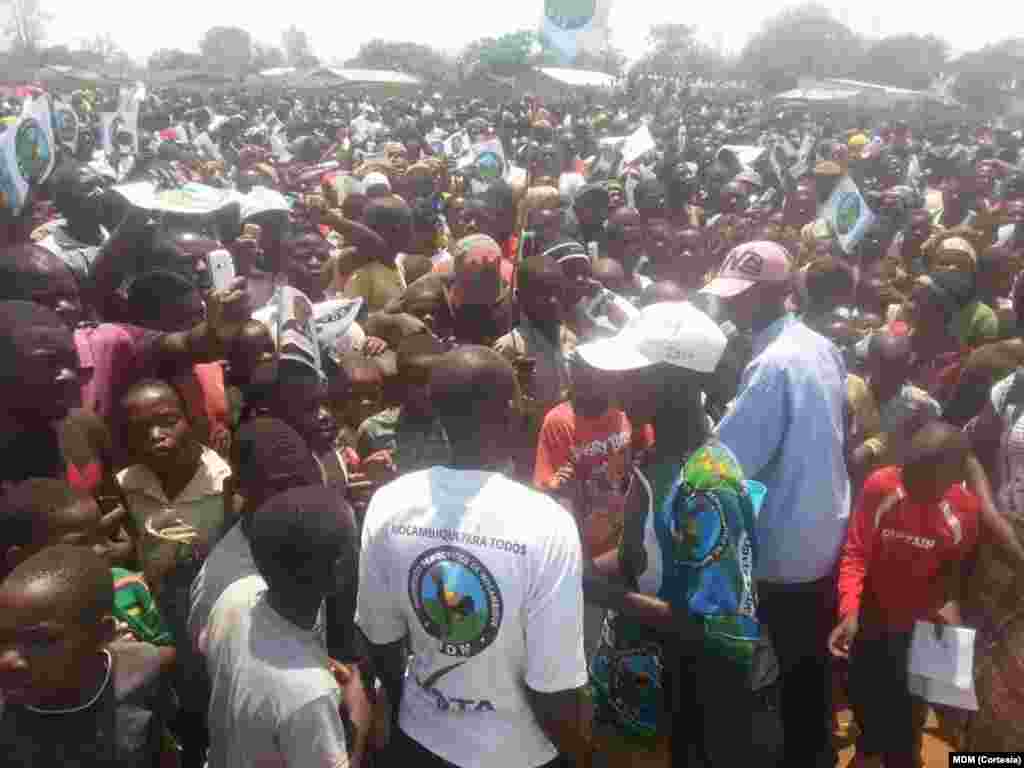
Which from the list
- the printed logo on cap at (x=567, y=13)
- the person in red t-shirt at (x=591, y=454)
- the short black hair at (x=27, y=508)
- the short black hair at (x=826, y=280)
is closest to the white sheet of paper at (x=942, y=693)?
the person in red t-shirt at (x=591, y=454)

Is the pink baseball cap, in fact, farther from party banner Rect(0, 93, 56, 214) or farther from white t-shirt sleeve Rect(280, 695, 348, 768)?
party banner Rect(0, 93, 56, 214)

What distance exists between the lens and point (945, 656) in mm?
2617

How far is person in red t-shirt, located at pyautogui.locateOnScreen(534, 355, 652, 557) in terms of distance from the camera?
2.94m

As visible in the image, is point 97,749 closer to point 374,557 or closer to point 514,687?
point 374,557

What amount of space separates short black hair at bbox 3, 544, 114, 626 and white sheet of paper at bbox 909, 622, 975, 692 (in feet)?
7.60

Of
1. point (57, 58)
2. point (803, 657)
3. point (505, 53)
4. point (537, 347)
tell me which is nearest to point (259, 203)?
point (537, 347)

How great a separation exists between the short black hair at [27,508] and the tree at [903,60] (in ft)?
250

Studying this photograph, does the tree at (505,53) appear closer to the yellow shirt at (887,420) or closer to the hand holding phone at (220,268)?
the hand holding phone at (220,268)

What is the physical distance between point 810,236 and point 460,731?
589 cm

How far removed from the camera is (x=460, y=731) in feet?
6.30

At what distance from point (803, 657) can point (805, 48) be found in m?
84.7

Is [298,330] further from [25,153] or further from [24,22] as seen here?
[24,22]

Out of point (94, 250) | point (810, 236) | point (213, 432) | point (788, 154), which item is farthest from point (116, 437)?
point (788, 154)

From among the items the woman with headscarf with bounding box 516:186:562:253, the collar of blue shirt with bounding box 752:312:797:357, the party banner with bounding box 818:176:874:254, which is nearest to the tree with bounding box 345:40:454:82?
the woman with headscarf with bounding box 516:186:562:253
